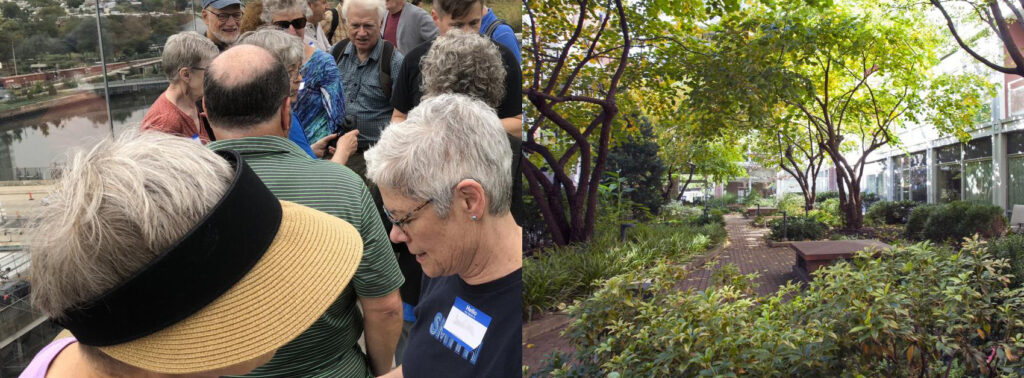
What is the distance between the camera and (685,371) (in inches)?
94.7

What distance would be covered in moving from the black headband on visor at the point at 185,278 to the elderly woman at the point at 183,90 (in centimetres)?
65

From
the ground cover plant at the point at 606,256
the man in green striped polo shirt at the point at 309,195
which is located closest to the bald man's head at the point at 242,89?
the man in green striped polo shirt at the point at 309,195

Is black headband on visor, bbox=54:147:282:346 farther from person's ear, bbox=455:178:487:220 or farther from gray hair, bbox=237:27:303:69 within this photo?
gray hair, bbox=237:27:303:69

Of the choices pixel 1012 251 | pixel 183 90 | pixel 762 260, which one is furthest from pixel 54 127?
pixel 1012 251

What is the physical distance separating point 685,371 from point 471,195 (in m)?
1.42

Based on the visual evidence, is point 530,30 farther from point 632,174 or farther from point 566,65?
point 632,174

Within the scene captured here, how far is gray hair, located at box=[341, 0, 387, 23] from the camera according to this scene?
1763 millimetres

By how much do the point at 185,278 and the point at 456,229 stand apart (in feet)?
2.55

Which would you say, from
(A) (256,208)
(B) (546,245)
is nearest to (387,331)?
(A) (256,208)

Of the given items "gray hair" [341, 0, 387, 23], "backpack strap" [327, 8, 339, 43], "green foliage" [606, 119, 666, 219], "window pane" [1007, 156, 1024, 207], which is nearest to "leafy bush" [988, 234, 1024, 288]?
"window pane" [1007, 156, 1024, 207]

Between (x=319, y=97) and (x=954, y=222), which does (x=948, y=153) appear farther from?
(x=319, y=97)

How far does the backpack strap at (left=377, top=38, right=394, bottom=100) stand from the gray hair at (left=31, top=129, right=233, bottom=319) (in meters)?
1.01

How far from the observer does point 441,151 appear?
4.50 feet

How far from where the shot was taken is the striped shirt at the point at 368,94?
1728 mm
